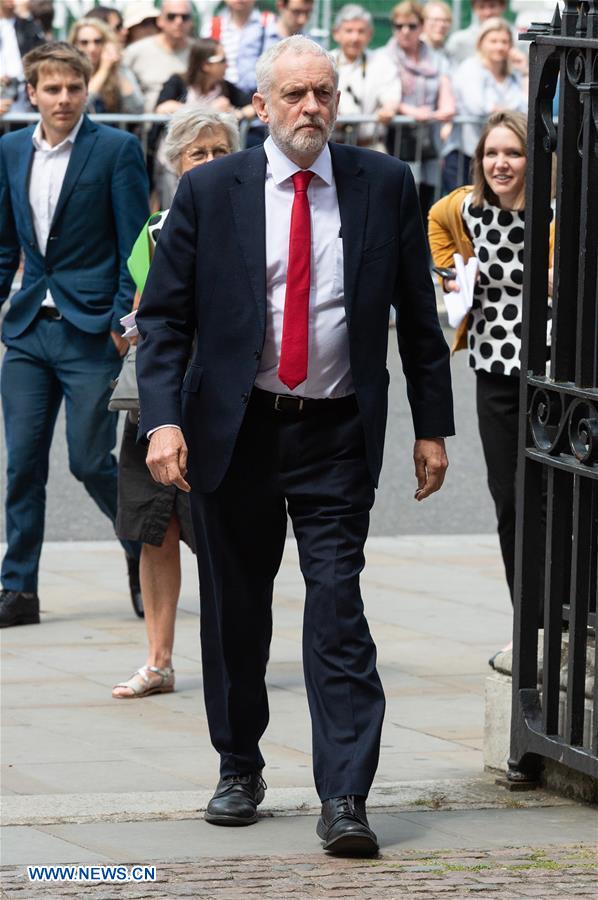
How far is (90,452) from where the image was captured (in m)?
8.23

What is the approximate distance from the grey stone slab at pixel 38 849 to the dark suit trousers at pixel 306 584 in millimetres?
586

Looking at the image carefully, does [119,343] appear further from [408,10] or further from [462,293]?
[408,10]

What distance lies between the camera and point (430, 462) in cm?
534

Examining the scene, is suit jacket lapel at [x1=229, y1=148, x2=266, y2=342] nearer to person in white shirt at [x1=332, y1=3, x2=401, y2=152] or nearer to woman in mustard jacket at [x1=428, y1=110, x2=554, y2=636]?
woman in mustard jacket at [x1=428, y1=110, x2=554, y2=636]

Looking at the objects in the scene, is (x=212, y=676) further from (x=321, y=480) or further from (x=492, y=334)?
(x=492, y=334)

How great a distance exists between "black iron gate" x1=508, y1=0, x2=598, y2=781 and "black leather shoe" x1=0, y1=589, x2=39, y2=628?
302cm

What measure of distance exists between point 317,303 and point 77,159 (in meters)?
3.19

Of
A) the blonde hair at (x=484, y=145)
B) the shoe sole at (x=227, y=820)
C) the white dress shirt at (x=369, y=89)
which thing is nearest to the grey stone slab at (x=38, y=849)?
the shoe sole at (x=227, y=820)

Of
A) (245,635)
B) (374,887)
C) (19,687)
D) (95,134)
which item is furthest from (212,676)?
(95,134)

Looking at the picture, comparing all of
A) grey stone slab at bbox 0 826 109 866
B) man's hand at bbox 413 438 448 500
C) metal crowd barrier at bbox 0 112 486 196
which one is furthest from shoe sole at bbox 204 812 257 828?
metal crowd barrier at bbox 0 112 486 196

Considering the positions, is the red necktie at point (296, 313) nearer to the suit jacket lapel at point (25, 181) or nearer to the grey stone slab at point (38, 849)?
the grey stone slab at point (38, 849)

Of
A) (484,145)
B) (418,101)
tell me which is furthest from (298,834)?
(418,101)

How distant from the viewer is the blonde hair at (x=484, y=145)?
278 inches

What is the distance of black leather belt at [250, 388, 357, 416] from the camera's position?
17.2 feet
